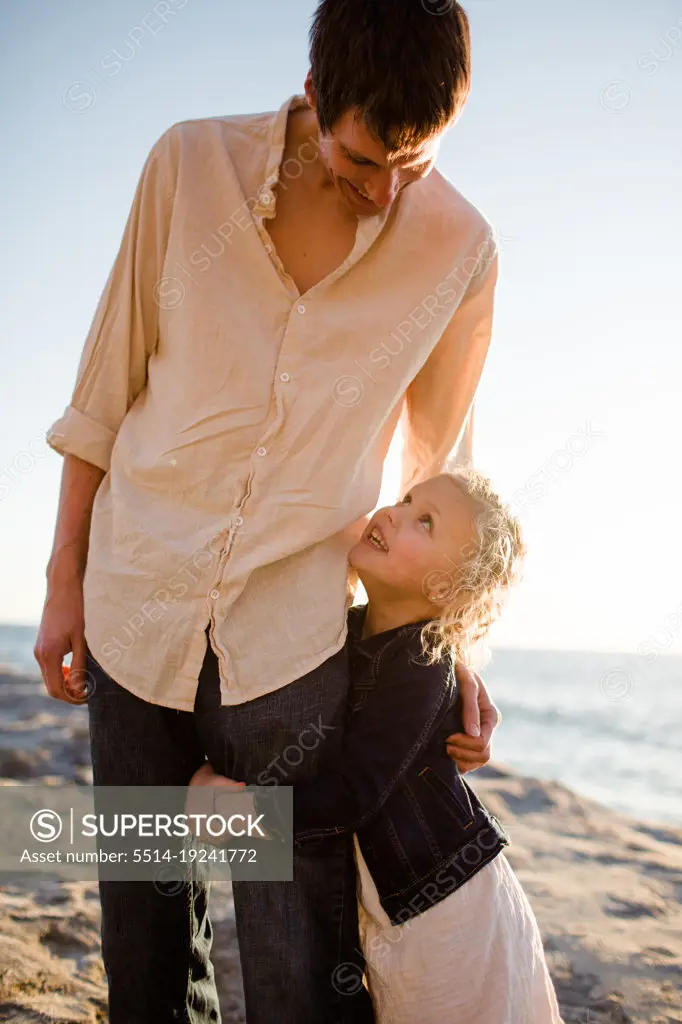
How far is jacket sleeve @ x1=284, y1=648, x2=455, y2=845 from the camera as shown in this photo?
1.66m

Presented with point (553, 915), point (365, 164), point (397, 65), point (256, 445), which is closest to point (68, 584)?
point (256, 445)

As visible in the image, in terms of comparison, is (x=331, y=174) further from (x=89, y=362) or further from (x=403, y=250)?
(x=89, y=362)

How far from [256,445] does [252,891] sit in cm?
90

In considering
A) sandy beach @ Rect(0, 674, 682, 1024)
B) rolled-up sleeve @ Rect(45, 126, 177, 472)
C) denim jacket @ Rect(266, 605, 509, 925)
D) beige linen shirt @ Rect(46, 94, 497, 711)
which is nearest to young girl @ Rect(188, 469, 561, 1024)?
denim jacket @ Rect(266, 605, 509, 925)

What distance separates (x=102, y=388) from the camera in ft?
5.91

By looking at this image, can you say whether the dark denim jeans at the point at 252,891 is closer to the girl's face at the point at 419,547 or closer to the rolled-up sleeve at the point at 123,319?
the girl's face at the point at 419,547

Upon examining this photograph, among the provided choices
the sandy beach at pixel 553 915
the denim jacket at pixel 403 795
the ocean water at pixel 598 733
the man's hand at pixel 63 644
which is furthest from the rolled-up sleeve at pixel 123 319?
the ocean water at pixel 598 733

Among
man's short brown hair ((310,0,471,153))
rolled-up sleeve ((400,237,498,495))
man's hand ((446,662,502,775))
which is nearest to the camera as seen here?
man's short brown hair ((310,0,471,153))

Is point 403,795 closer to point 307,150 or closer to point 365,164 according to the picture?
point 365,164

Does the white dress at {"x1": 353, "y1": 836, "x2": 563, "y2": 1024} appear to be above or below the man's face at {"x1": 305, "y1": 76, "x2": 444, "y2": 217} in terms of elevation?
Result: below

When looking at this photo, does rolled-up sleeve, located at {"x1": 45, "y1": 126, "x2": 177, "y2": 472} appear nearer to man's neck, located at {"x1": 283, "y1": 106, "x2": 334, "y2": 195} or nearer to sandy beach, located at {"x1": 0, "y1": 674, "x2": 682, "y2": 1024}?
man's neck, located at {"x1": 283, "y1": 106, "x2": 334, "y2": 195}

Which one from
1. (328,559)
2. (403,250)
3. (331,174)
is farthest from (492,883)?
(331,174)

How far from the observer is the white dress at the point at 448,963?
1.73 m

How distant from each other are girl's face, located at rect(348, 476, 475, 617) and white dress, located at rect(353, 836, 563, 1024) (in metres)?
0.61
